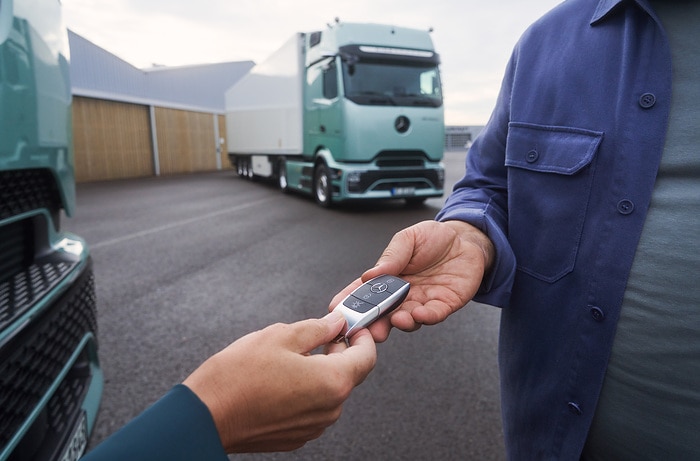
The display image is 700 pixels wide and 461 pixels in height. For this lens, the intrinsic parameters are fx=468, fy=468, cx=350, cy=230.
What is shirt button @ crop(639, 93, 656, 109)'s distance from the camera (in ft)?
3.19

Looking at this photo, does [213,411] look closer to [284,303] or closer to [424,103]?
[284,303]

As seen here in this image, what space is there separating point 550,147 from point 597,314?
15.5 inches

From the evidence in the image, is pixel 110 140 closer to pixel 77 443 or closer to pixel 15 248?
pixel 15 248

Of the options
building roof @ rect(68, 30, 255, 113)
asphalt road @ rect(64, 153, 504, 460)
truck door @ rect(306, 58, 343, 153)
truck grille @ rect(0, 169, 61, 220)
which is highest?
building roof @ rect(68, 30, 255, 113)

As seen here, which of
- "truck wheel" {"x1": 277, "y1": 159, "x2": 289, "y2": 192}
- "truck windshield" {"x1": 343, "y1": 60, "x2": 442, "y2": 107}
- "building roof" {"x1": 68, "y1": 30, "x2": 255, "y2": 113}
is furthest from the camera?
"building roof" {"x1": 68, "y1": 30, "x2": 255, "y2": 113}

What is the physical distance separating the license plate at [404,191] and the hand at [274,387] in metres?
8.49

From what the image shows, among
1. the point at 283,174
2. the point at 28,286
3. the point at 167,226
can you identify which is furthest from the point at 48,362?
the point at 283,174

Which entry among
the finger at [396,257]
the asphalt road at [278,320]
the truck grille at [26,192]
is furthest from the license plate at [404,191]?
the finger at [396,257]

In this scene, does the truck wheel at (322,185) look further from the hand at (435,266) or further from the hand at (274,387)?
the hand at (274,387)

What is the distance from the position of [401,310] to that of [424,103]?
8575 millimetres

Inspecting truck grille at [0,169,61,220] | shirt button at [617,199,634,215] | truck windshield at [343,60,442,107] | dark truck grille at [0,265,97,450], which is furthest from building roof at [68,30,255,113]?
shirt button at [617,199,634,215]

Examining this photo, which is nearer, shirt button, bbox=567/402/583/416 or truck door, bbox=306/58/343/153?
shirt button, bbox=567/402/583/416

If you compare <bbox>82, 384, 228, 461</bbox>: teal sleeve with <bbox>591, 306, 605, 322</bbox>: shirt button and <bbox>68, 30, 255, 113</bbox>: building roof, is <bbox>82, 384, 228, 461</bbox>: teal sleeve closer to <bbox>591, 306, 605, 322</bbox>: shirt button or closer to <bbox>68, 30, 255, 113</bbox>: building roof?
<bbox>591, 306, 605, 322</bbox>: shirt button

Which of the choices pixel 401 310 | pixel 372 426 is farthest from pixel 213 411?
pixel 372 426
